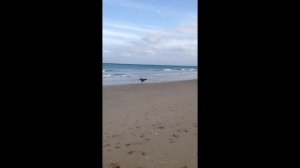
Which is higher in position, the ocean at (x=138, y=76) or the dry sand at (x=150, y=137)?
the ocean at (x=138, y=76)

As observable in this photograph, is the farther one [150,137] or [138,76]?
[138,76]

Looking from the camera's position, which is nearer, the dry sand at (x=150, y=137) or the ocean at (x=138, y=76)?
the dry sand at (x=150, y=137)

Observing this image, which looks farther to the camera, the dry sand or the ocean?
the ocean

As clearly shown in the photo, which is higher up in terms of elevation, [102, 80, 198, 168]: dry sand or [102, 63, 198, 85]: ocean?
[102, 63, 198, 85]: ocean

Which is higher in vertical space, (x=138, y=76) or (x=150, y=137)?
(x=138, y=76)
